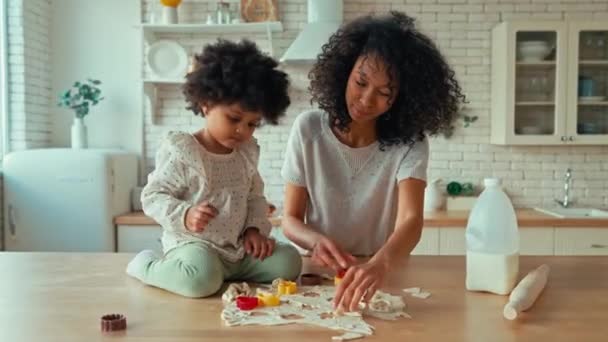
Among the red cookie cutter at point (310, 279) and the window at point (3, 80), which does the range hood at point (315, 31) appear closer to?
the window at point (3, 80)

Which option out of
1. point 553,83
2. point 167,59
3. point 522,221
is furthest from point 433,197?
point 167,59

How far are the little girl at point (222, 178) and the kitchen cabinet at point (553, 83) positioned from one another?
88.1 inches

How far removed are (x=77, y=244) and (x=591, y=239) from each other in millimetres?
2668

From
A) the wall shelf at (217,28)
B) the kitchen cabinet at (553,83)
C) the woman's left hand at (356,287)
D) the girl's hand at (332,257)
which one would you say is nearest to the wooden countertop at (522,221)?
the kitchen cabinet at (553,83)

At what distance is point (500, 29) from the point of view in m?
3.26

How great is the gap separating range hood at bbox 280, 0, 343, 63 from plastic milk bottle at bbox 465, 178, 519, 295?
180cm

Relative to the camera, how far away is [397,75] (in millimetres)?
1392

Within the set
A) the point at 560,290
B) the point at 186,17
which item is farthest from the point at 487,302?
the point at 186,17

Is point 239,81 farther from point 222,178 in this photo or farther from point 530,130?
point 530,130

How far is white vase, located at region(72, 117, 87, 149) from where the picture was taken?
10.6 ft

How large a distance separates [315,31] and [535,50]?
4.07 feet

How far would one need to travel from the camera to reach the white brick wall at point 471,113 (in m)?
3.41

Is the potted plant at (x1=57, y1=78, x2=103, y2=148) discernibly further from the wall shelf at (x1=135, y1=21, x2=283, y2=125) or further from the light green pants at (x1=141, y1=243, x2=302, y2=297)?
the light green pants at (x1=141, y1=243, x2=302, y2=297)

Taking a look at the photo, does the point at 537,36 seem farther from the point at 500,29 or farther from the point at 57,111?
the point at 57,111
